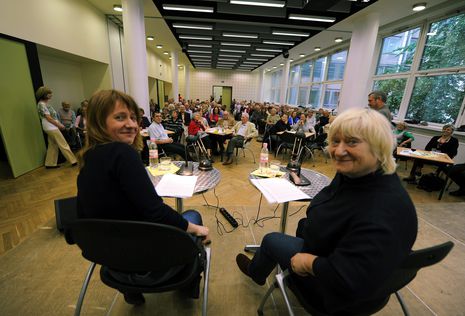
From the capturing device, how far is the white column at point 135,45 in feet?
14.9

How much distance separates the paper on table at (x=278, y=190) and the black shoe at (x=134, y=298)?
1188 mm

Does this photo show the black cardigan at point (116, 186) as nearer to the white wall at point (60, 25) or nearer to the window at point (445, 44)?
the white wall at point (60, 25)

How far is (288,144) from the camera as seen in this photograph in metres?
5.12

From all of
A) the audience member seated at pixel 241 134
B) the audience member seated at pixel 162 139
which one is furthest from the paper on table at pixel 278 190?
the audience member seated at pixel 241 134

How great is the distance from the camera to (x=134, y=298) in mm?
1543

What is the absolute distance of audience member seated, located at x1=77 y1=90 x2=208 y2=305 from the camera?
89 cm

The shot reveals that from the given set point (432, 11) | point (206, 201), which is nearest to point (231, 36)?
point (432, 11)

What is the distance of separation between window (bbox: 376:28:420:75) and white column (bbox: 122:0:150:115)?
23.0 ft

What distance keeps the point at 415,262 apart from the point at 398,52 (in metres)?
7.74

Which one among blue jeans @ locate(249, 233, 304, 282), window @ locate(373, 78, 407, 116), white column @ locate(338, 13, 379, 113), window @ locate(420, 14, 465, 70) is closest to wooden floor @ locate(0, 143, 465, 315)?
blue jeans @ locate(249, 233, 304, 282)

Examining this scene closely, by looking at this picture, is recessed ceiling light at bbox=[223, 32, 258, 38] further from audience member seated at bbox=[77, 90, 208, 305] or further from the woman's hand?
the woman's hand

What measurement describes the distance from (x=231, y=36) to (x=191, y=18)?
1.86 m

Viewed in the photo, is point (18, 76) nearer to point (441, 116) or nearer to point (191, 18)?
point (191, 18)

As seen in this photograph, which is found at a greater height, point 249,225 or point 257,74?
point 257,74
